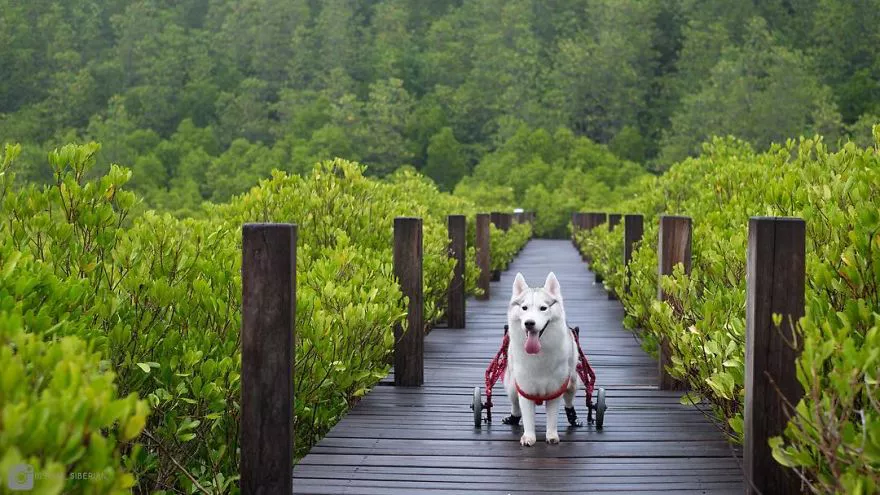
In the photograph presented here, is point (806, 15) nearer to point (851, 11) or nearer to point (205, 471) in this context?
point (851, 11)

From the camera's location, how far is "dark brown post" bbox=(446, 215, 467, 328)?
12422 mm

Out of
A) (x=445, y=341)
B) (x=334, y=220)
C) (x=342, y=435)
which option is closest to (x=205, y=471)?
(x=342, y=435)

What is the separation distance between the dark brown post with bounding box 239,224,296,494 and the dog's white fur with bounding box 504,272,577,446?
1.79 metres

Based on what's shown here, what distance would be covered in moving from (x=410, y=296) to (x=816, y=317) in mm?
4366

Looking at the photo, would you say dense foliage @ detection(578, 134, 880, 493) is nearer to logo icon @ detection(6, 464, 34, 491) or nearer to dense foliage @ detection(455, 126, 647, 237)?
logo icon @ detection(6, 464, 34, 491)

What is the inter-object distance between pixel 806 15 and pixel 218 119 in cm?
6046

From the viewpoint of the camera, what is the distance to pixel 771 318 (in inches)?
172

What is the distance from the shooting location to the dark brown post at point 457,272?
12.4 meters

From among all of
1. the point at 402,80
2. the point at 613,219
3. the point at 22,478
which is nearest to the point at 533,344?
the point at 22,478

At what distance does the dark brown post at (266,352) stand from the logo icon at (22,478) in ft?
6.33

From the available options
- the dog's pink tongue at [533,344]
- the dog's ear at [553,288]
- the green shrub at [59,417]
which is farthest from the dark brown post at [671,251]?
the green shrub at [59,417]

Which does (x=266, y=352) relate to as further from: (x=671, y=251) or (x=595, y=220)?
(x=595, y=220)

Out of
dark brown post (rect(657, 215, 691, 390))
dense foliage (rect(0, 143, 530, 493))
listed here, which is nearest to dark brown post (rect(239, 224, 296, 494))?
dense foliage (rect(0, 143, 530, 493))

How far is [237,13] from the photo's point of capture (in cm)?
12725
